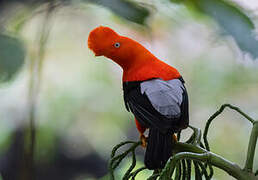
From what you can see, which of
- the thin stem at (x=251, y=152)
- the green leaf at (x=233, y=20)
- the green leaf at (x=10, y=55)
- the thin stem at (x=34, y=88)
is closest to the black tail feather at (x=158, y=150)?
the thin stem at (x=251, y=152)

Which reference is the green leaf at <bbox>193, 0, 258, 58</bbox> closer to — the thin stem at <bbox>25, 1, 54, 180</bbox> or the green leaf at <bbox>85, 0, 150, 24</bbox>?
the green leaf at <bbox>85, 0, 150, 24</bbox>

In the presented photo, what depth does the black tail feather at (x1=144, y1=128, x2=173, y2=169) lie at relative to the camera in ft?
2.11

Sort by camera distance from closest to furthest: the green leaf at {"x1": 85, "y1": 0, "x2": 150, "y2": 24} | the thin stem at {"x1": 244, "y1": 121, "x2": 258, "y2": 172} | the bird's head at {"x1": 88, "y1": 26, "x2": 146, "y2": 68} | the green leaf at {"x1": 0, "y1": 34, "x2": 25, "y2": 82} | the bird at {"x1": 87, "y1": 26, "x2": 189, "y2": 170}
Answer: the thin stem at {"x1": 244, "y1": 121, "x2": 258, "y2": 172} < the bird at {"x1": 87, "y1": 26, "x2": 189, "y2": 170} < the bird's head at {"x1": 88, "y1": 26, "x2": 146, "y2": 68} < the green leaf at {"x1": 85, "y1": 0, "x2": 150, "y2": 24} < the green leaf at {"x1": 0, "y1": 34, "x2": 25, "y2": 82}

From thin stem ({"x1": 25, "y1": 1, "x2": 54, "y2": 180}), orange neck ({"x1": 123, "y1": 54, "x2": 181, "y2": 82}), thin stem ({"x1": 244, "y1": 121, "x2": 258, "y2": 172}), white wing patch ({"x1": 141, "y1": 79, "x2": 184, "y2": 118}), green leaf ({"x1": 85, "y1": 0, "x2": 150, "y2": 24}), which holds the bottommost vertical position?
thin stem ({"x1": 25, "y1": 1, "x2": 54, "y2": 180})

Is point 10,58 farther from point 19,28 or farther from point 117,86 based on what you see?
point 117,86

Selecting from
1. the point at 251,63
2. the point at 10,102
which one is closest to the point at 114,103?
the point at 10,102

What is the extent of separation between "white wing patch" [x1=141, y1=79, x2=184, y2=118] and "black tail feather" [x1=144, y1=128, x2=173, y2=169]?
46mm

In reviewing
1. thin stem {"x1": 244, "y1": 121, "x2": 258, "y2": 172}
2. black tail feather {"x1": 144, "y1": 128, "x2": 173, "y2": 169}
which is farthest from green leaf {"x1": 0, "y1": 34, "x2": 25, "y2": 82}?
thin stem {"x1": 244, "y1": 121, "x2": 258, "y2": 172}

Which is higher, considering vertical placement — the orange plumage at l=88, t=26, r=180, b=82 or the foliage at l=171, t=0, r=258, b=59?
the foliage at l=171, t=0, r=258, b=59

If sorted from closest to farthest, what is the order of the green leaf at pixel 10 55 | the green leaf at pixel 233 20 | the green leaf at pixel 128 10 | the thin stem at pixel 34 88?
the green leaf at pixel 233 20 → the green leaf at pixel 128 10 → the green leaf at pixel 10 55 → the thin stem at pixel 34 88

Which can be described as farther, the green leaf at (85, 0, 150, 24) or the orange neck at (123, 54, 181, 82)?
the green leaf at (85, 0, 150, 24)

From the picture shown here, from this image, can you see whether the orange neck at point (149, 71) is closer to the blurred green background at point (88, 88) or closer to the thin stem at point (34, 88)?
the blurred green background at point (88, 88)

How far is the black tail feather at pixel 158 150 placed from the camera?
644mm

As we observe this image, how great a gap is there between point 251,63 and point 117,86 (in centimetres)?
70
